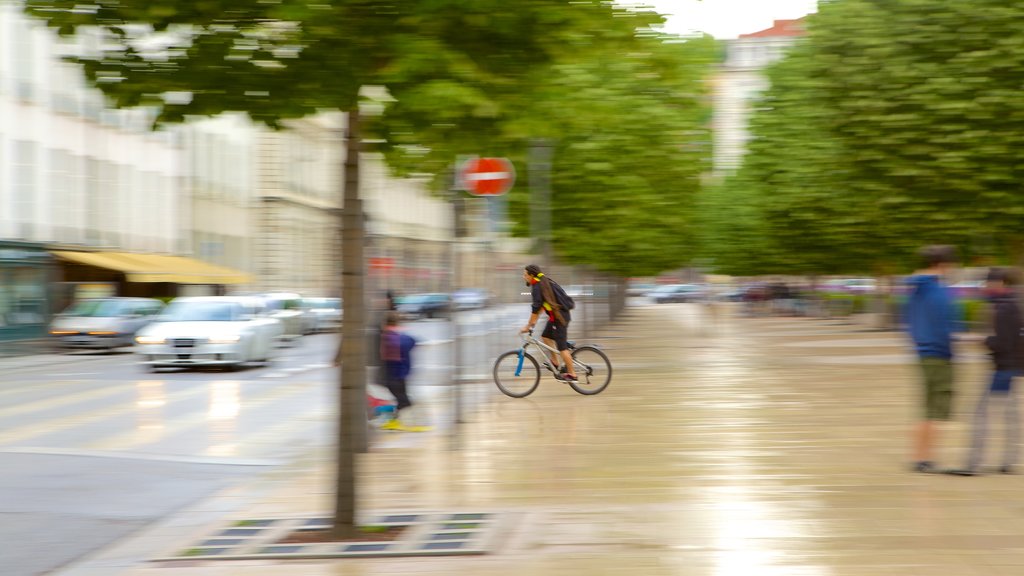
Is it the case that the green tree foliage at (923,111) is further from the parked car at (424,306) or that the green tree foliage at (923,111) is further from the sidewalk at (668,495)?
the parked car at (424,306)

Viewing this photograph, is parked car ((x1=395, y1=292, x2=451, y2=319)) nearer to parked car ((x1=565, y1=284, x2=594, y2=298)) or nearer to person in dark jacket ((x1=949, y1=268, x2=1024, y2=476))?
parked car ((x1=565, y1=284, x2=594, y2=298))

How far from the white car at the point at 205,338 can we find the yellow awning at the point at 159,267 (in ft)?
47.2

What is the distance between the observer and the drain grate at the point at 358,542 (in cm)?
803

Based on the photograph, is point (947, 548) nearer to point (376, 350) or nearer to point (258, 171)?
point (376, 350)

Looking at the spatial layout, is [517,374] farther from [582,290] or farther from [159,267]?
[159,267]

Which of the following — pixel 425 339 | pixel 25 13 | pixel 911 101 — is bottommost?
pixel 425 339

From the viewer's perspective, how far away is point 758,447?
13133 mm

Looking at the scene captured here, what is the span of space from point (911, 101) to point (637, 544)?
74.7 feet

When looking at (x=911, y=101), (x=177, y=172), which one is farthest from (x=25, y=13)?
(x=177, y=172)

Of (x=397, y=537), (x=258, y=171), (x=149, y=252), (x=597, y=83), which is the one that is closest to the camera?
(x=397, y=537)

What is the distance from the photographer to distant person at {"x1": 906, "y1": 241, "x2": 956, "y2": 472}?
1084 cm

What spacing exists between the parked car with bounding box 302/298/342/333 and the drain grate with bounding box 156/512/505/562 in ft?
131

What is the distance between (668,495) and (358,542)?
8.54 feet

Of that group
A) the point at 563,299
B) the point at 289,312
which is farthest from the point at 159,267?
the point at 563,299
